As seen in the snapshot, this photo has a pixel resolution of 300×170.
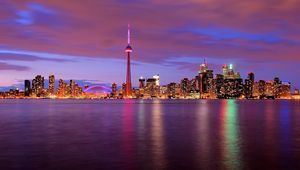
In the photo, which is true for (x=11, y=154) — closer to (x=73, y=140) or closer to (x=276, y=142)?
(x=73, y=140)

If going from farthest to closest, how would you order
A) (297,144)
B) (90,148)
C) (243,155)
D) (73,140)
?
(73,140) < (297,144) < (90,148) < (243,155)

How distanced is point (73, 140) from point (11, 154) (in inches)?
370

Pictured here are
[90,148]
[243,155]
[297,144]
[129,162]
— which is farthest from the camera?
[297,144]

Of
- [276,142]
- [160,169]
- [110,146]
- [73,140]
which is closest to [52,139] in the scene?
[73,140]

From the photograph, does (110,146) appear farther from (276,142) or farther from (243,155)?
(276,142)

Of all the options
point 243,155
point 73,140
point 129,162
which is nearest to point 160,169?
point 129,162

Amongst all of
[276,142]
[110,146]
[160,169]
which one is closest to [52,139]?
[110,146]

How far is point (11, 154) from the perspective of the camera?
29.6m

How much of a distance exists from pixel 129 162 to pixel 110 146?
27.0 ft

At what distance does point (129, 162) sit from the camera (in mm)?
26188

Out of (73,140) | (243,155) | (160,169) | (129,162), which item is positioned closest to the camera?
(160,169)

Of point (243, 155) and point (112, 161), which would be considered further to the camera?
point (243, 155)

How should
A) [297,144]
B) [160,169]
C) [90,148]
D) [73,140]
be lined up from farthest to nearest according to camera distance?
[73,140]
[297,144]
[90,148]
[160,169]

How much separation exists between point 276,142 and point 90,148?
57.5ft
